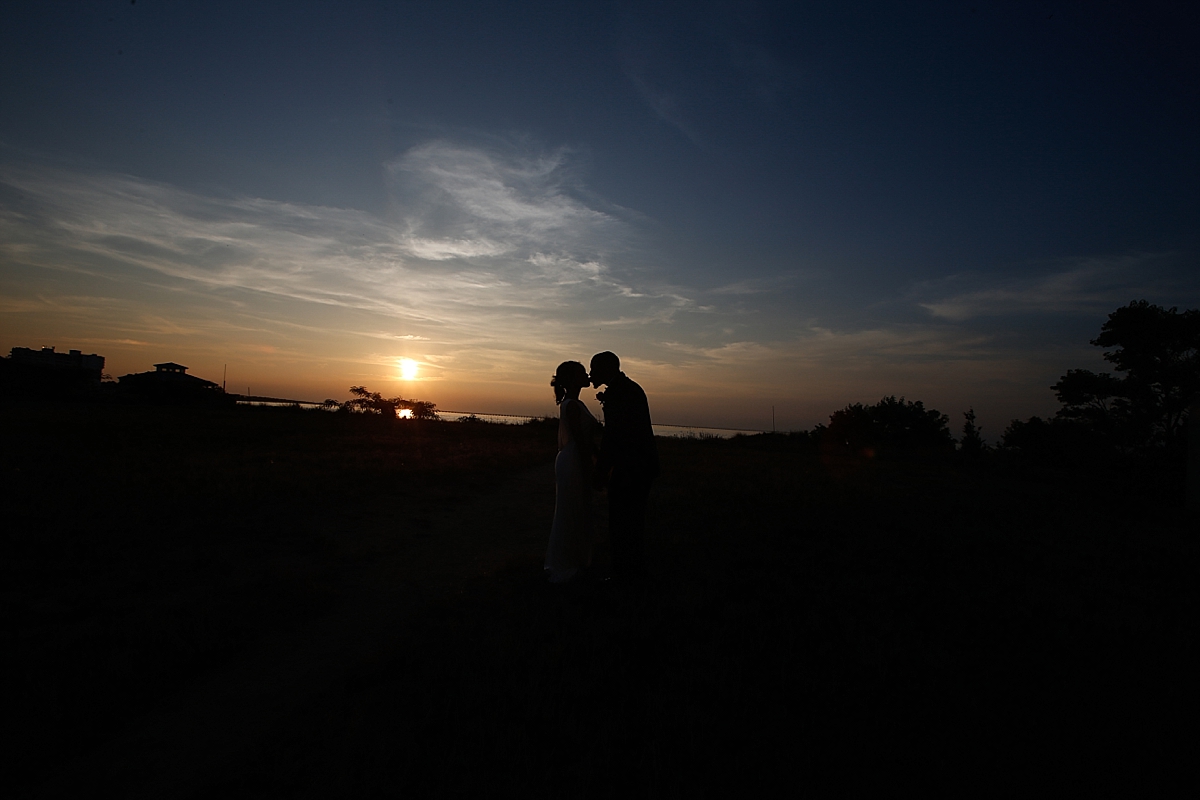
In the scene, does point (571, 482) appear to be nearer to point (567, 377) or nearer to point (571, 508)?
point (571, 508)

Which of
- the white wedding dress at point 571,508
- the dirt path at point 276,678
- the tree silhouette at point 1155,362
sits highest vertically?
the tree silhouette at point 1155,362

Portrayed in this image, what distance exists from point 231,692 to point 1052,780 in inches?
177

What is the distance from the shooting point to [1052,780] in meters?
2.69

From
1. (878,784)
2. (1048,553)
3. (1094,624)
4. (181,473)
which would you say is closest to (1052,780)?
(878,784)

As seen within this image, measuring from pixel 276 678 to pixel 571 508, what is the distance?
→ 2.96m

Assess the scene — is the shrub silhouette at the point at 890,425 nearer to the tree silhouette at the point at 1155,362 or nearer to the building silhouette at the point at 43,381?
the tree silhouette at the point at 1155,362

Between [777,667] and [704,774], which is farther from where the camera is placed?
[777,667]

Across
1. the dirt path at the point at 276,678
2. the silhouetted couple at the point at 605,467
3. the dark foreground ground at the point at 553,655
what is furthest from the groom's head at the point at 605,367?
the dirt path at the point at 276,678

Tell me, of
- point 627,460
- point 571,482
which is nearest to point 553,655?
point 627,460

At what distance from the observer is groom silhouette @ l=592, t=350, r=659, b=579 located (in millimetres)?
5410

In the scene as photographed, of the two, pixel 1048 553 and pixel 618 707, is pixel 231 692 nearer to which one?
pixel 618 707

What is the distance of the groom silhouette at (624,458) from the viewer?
541 cm

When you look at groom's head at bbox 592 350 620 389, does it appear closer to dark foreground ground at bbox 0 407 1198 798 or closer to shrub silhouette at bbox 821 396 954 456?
dark foreground ground at bbox 0 407 1198 798

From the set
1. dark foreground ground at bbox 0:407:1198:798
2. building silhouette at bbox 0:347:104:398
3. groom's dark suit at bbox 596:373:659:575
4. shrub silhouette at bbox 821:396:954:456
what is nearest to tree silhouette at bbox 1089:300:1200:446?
shrub silhouette at bbox 821:396:954:456
